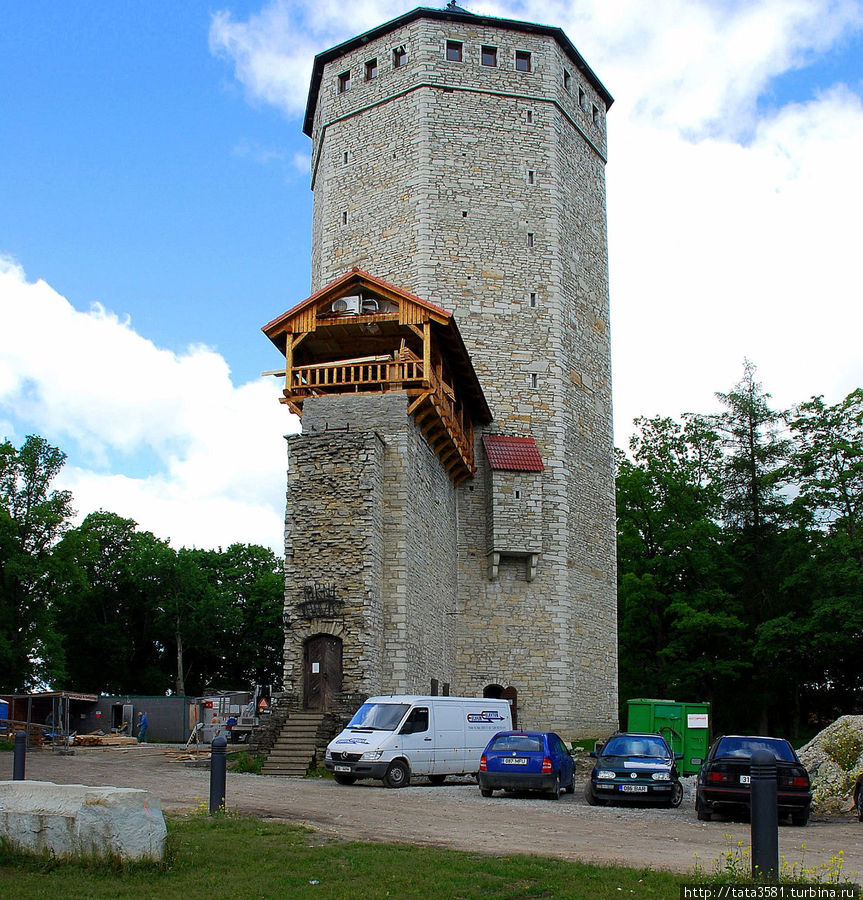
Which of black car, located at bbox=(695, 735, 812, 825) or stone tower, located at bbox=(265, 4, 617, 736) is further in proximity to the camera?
stone tower, located at bbox=(265, 4, 617, 736)

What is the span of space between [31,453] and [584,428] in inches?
882

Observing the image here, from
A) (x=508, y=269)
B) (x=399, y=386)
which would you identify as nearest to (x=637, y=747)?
(x=399, y=386)

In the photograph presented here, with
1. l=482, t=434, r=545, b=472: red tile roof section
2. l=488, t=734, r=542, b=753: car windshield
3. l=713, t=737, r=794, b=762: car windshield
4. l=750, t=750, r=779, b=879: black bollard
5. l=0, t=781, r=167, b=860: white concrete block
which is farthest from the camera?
l=482, t=434, r=545, b=472: red tile roof section

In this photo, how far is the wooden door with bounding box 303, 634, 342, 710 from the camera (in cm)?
1948

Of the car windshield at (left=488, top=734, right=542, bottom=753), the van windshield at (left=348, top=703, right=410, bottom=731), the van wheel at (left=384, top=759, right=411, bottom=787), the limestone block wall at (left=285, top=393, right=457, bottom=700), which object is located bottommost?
the van wheel at (left=384, top=759, right=411, bottom=787)

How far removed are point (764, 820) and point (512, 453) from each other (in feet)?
67.3

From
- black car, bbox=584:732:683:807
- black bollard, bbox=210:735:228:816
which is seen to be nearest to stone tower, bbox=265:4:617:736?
black car, bbox=584:732:683:807

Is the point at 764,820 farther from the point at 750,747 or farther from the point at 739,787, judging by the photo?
the point at 750,747

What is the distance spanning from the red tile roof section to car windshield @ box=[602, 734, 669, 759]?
12.4 metres

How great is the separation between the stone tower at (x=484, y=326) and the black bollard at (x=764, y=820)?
47.9 ft

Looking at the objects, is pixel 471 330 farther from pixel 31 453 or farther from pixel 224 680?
pixel 224 680

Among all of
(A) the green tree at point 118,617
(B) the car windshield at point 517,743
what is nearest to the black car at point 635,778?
(B) the car windshield at point 517,743

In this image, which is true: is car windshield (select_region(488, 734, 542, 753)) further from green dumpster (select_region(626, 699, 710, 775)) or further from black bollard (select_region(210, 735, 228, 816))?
green dumpster (select_region(626, 699, 710, 775))

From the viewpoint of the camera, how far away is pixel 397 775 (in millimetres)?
15961
